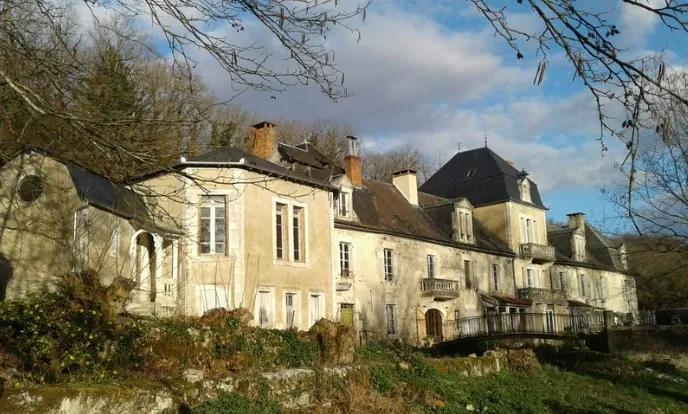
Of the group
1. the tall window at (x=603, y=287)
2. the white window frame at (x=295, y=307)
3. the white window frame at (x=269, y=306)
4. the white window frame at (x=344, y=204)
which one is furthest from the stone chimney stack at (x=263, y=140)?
the tall window at (x=603, y=287)

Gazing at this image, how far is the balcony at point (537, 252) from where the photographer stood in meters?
37.1

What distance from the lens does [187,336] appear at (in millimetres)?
10492

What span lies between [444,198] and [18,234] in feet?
84.5

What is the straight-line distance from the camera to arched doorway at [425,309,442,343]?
30.3 metres

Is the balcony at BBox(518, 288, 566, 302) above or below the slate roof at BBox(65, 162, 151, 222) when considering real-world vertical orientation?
below

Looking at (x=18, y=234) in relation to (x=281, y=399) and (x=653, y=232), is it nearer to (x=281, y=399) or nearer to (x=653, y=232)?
(x=281, y=399)

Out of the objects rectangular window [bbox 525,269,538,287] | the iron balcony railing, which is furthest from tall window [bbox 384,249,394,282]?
rectangular window [bbox 525,269,538,287]

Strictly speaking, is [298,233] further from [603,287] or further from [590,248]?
[590,248]

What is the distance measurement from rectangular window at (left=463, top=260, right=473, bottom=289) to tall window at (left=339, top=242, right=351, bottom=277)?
8.29m

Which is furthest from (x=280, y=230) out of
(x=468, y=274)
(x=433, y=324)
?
(x=468, y=274)

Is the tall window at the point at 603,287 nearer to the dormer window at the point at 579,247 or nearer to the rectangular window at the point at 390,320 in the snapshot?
the dormer window at the point at 579,247

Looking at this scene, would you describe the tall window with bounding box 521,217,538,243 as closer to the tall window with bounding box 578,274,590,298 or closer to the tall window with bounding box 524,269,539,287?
the tall window with bounding box 524,269,539,287

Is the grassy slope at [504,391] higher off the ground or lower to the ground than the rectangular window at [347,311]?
lower

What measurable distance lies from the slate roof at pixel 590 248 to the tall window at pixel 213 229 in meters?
25.3
